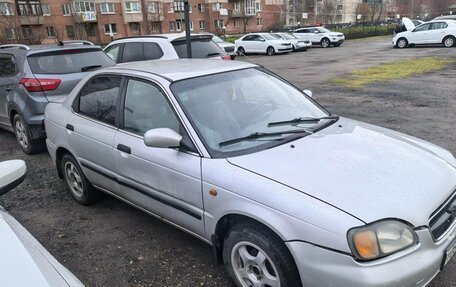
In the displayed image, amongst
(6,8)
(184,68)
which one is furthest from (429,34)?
(6,8)

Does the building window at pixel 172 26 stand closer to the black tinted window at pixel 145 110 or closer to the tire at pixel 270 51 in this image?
the tire at pixel 270 51

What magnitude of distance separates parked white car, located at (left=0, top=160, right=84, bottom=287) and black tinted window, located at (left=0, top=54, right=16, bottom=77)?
5029mm

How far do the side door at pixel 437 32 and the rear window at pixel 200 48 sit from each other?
63.7ft

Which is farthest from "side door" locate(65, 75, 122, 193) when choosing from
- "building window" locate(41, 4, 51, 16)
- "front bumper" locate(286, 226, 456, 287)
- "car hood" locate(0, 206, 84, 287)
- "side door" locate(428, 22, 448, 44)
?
"building window" locate(41, 4, 51, 16)

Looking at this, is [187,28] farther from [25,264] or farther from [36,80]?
[25,264]

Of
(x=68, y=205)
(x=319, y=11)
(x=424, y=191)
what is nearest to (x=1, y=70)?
(x=68, y=205)

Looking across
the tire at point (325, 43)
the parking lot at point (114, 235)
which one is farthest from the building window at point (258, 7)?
the parking lot at point (114, 235)

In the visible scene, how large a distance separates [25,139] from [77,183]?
246cm

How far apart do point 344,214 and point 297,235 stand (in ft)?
0.98

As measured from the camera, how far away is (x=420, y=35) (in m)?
23.4

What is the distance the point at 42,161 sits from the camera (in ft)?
19.6

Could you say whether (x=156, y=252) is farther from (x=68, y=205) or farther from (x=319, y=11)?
(x=319, y=11)

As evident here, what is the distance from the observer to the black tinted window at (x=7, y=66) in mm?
6453

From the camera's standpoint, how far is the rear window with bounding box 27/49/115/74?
20.0 ft
